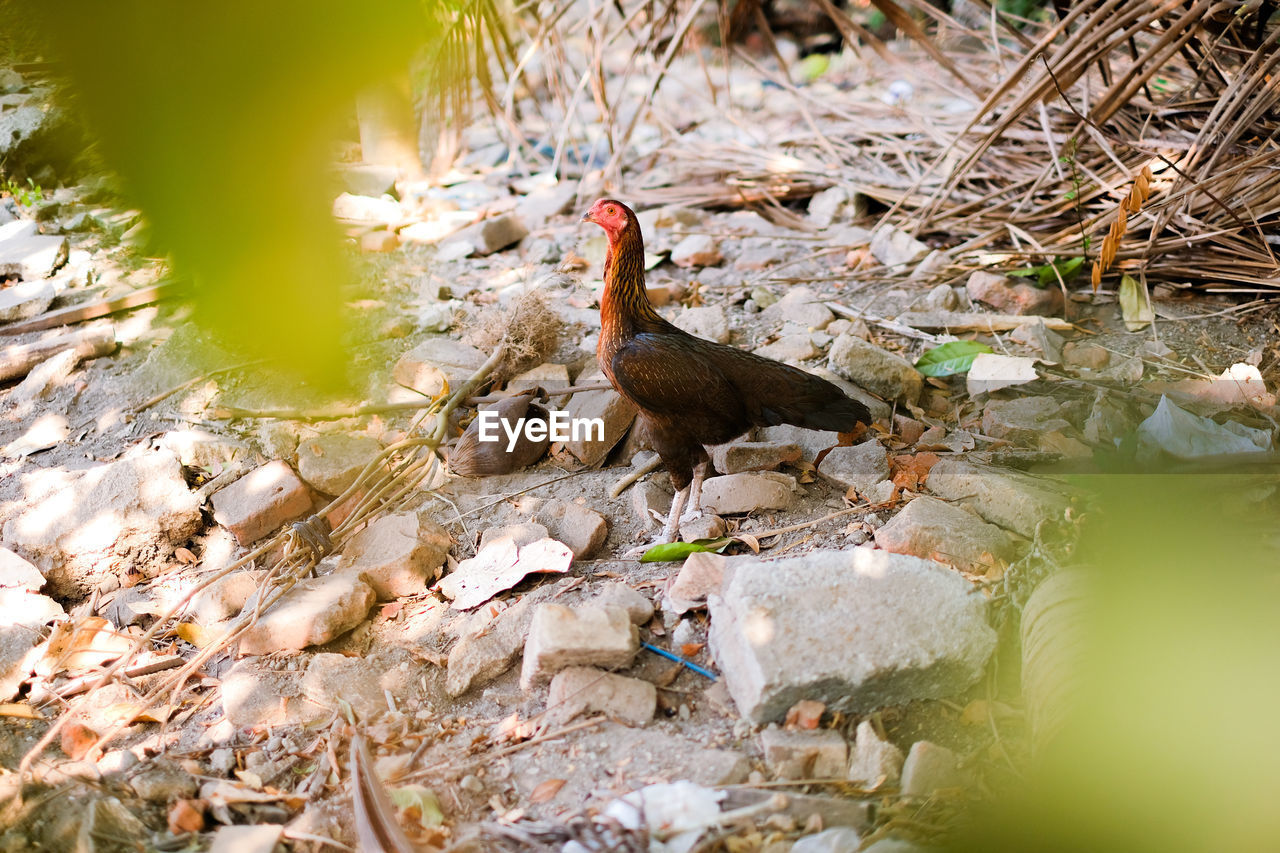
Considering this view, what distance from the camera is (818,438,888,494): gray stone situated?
8.29 feet

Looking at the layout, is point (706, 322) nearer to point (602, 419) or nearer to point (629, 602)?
point (602, 419)

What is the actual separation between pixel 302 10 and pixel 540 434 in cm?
246

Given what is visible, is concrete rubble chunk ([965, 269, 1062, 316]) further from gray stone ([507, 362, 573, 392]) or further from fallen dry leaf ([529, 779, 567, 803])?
fallen dry leaf ([529, 779, 567, 803])

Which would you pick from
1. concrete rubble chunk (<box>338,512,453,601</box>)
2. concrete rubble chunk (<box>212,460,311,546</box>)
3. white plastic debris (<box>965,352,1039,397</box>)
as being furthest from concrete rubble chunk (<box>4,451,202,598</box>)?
white plastic debris (<box>965,352,1039,397</box>)

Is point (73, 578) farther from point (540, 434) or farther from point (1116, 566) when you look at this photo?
point (1116, 566)

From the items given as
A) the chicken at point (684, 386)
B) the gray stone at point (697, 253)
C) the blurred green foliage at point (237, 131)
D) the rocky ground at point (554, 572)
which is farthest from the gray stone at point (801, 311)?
the blurred green foliage at point (237, 131)

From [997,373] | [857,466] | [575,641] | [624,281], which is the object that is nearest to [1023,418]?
[997,373]

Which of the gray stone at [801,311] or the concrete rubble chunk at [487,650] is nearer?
the concrete rubble chunk at [487,650]

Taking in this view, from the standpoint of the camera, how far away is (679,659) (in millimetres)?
1963

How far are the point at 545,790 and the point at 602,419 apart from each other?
1.39m

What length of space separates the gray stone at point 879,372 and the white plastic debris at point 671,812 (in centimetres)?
171

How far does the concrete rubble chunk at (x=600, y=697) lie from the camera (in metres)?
1.83

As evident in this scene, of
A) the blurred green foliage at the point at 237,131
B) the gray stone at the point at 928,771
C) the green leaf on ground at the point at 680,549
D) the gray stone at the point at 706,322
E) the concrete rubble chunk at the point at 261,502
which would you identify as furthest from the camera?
the gray stone at the point at 706,322

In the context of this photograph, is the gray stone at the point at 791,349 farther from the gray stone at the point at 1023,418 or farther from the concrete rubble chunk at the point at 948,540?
the concrete rubble chunk at the point at 948,540
